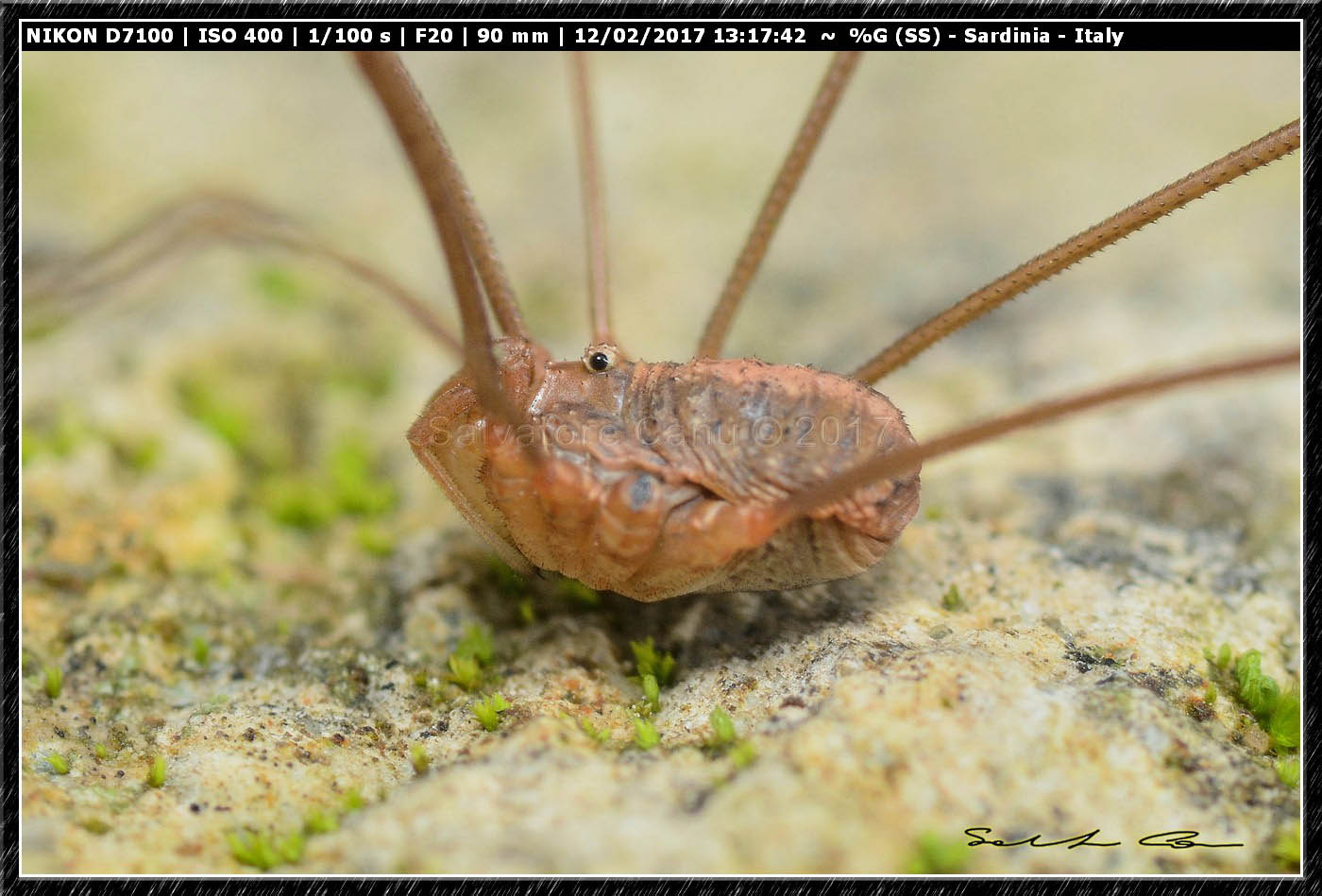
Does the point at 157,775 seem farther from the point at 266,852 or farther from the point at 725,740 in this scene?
the point at 725,740

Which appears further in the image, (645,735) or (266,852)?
(645,735)

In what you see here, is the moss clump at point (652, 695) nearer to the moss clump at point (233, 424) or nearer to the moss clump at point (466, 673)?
the moss clump at point (466, 673)

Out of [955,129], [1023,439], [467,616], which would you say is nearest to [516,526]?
[467,616]

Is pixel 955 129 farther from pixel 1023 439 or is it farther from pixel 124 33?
pixel 124 33

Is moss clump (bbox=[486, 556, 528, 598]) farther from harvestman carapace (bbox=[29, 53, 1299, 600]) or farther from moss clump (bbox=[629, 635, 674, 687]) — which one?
moss clump (bbox=[629, 635, 674, 687])

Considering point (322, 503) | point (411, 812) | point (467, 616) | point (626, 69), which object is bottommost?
point (411, 812)

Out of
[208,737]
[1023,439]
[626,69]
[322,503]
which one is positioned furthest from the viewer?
[626,69]
